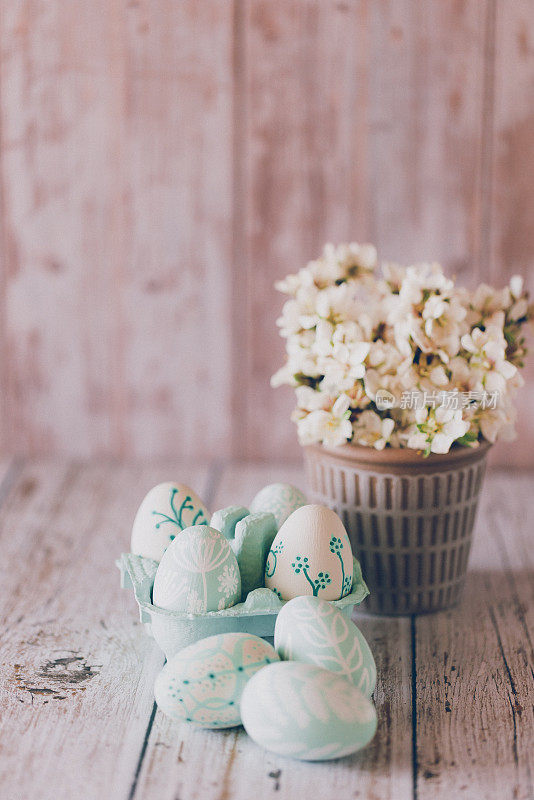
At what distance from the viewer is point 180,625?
979mm

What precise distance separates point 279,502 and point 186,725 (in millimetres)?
313

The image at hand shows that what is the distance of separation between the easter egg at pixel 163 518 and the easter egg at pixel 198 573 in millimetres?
106

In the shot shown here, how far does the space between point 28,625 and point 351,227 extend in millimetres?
953

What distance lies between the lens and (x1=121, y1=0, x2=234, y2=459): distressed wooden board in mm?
1659

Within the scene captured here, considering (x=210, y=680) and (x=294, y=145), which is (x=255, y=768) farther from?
(x=294, y=145)

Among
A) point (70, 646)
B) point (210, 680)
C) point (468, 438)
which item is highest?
point (468, 438)

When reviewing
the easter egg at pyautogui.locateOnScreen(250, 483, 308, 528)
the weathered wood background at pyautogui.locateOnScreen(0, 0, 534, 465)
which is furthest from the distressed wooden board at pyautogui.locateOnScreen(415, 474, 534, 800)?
the weathered wood background at pyautogui.locateOnScreen(0, 0, 534, 465)

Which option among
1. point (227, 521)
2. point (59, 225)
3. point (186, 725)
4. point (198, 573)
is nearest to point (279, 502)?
point (227, 521)

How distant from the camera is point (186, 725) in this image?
95cm

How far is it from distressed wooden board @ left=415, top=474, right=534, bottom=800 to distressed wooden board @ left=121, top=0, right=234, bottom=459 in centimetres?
64

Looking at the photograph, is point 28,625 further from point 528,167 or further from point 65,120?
point 528,167

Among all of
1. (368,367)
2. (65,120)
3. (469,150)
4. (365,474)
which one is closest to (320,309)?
(368,367)

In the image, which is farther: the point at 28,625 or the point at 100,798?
the point at 28,625

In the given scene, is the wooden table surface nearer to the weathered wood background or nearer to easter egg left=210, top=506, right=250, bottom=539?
easter egg left=210, top=506, right=250, bottom=539
